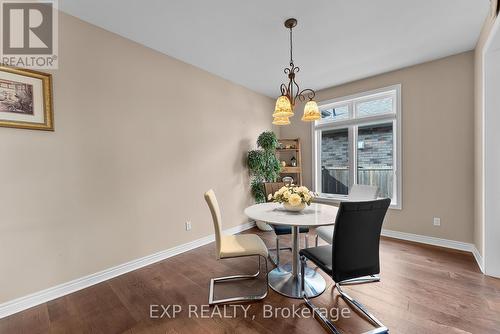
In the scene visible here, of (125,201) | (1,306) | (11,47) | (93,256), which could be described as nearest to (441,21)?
(125,201)

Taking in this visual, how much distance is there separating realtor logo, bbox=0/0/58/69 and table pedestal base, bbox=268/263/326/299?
121 inches

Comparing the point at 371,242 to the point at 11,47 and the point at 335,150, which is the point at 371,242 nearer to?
the point at 335,150

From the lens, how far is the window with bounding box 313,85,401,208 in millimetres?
3541

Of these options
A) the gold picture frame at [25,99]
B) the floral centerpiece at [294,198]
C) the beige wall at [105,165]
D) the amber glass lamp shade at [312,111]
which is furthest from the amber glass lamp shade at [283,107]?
the gold picture frame at [25,99]

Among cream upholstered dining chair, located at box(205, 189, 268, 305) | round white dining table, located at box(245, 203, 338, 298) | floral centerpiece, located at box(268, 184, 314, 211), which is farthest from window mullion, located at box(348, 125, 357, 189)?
cream upholstered dining chair, located at box(205, 189, 268, 305)

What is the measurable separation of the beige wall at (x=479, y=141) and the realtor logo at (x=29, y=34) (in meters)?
4.38

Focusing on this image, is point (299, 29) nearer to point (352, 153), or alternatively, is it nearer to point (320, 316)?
point (352, 153)

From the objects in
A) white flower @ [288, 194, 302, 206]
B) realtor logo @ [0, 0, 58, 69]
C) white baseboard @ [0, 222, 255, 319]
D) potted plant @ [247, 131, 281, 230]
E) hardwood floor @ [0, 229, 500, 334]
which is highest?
realtor logo @ [0, 0, 58, 69]

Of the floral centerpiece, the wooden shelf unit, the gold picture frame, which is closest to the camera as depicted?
the gold picture frame

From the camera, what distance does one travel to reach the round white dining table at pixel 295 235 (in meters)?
1.89

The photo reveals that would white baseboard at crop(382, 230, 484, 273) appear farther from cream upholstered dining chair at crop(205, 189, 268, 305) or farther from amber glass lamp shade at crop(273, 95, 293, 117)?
amber glass lamp shade at crop(273, 95, 293, 117)

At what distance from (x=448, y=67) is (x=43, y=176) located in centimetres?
510

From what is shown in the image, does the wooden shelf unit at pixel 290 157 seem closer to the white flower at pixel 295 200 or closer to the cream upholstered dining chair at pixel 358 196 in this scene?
the cream upholstered dining chair at pixel 358 196

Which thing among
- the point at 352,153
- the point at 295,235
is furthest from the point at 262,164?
the point at 295,235
